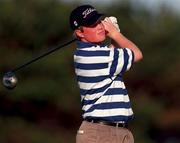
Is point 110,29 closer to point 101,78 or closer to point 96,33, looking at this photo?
point 96,33

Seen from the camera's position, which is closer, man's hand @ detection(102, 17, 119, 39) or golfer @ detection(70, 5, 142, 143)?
golfer @ detection(70, 5, 142, 143)

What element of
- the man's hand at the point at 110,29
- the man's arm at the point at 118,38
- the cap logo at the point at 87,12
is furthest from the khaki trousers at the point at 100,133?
the cap logo at the point at 87,12

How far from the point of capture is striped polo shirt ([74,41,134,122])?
6.22 metres

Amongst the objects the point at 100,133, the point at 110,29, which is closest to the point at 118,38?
the point at 110,29

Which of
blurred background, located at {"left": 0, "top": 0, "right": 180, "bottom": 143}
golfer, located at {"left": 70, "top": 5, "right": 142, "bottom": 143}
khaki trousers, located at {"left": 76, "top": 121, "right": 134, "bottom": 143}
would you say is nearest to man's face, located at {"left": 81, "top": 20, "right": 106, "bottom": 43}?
golfer, located at {"left": 70, "top": 5, "right": 142, "bottom": 143}

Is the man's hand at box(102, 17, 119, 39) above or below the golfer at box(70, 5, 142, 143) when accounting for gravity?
above

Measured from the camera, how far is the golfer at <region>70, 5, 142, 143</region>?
622 centimetres

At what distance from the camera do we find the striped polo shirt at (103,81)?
6.22m

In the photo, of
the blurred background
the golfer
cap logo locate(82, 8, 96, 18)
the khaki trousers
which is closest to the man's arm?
the golfer

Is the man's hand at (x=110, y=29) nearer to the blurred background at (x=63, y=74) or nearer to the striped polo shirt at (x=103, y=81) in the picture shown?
the striped polo shirt at (x=103, y=81)

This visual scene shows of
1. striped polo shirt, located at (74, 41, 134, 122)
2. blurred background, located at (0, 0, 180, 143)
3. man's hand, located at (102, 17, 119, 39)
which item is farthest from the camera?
blurred background, located at (0, 0, 180, 143)

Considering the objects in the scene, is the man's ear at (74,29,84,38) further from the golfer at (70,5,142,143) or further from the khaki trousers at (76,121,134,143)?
the khaki trousers at (76,121,134,143)

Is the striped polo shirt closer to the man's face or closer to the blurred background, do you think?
the man's face

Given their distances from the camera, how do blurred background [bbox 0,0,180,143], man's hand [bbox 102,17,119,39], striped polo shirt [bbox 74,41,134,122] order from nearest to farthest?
1. striped polo shirt [bbox 74,41,134,122]
2. man's hand [bbox 102,17,119,39]
3. blurred background [bbox 0,0,180,143]
